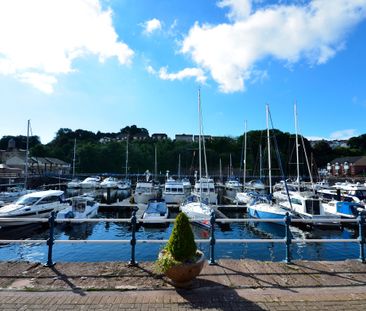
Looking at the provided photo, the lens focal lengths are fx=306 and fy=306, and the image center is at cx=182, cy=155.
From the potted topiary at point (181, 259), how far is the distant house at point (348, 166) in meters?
121

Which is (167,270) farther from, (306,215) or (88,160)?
(88,160)

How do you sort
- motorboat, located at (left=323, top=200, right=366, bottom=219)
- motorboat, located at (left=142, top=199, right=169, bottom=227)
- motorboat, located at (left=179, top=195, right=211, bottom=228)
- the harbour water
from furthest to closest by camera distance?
motorboat, located at (left=323, top=200, right=366, bottom=219)
motorboat, located at (left=142, top=199, right=169, bottom=227)
motorboat, located at (left=179, top=195, right=211, bottom=228)
the harbour water

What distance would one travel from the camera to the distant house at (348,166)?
111062 mm

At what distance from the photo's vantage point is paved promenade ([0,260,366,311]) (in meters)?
5.58

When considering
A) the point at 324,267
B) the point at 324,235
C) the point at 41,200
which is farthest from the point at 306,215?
the point at 41,200

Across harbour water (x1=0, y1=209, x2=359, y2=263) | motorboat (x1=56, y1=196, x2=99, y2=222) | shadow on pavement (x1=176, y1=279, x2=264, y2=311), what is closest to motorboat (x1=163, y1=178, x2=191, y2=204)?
motorboat (x1=56, y1=196, x2=99, y2=222)

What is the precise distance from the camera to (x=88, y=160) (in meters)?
116

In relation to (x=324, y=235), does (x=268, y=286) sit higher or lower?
higher

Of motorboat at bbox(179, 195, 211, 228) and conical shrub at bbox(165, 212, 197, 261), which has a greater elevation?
conical shrub at bbox(165, 212, 197, 261)

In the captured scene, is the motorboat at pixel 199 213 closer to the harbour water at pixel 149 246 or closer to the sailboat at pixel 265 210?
the harbour water at pixel 149 246

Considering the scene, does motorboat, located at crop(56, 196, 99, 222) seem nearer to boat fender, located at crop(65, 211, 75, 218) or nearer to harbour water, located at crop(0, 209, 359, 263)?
boat fender, located at crop(65, 211, 75, 218)

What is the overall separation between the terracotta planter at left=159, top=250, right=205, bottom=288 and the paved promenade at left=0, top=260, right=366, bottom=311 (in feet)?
0.52

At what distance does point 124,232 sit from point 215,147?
115 m

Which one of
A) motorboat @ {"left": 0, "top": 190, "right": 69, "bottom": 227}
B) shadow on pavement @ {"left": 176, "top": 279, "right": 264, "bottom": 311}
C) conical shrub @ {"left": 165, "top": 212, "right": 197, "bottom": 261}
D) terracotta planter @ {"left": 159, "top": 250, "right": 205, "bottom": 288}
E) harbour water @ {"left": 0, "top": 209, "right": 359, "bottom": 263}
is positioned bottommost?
harbour water @ {"left": 0, "top": 209, "right": 359, "bottom": 263}
